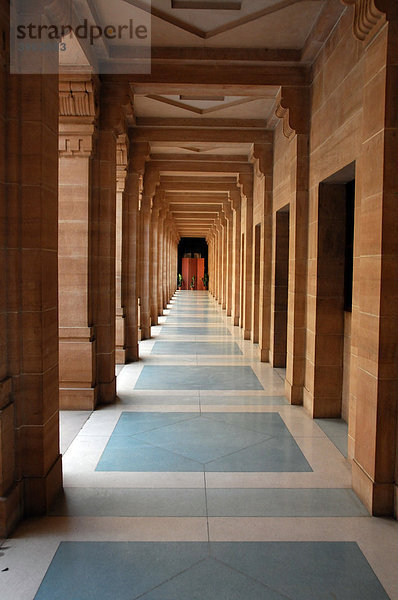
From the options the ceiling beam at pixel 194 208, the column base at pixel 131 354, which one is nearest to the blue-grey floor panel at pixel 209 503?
the column base at pixel 131 354

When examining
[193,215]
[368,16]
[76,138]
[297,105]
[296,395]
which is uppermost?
[193,215]

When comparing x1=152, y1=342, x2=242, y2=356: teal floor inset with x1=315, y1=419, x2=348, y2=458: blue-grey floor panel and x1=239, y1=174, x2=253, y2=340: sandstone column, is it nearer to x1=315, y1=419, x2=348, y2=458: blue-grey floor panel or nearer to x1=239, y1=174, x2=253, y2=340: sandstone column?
x1=239, y1=174, x2=253, y2=340: sandstone column

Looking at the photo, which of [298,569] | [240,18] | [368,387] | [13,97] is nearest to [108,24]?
[240,18]

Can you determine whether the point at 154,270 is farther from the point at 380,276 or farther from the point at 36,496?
the point at 380,276

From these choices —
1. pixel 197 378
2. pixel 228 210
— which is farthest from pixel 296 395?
pixel 228 210

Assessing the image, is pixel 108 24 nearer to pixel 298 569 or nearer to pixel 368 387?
pixel 368 387

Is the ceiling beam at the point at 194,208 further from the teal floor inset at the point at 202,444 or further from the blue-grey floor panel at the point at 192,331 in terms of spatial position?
the teal floor inset at the point at 202,444

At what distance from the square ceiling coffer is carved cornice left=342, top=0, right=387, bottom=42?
1.33m

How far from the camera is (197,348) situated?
9.45m

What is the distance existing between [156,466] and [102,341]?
2.07 metres

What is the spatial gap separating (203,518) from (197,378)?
385 cm

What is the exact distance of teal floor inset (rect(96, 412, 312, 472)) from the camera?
12.5ft

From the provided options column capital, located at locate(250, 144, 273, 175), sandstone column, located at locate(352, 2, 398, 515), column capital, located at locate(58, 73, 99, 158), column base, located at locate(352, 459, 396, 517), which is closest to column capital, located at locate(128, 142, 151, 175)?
column capital, located at locate(250, 144, 273, 175)

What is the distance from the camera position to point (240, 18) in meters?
4.46
